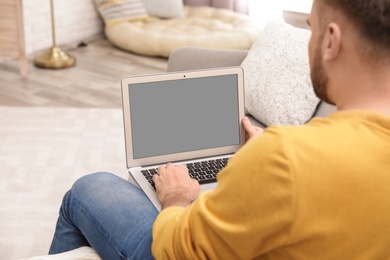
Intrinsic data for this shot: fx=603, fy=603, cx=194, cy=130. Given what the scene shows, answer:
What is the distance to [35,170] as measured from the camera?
261 centimetres

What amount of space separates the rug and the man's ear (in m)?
1.47

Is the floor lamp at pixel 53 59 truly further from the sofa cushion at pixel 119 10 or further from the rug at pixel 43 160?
the rug at pixel 43 160

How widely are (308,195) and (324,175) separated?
37 millimetres

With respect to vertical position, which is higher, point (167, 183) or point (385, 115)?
point (385, 115)

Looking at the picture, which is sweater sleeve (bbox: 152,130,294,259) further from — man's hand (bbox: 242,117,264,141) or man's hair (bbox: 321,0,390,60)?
man's hand (bbox: 242,117,264,141)

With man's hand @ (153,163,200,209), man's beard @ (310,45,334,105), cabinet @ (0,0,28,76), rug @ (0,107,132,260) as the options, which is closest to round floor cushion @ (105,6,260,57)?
cabinet @ (0,0,28,76)

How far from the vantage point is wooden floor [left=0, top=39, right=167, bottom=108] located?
3449mm

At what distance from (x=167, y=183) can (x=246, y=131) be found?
1.22 ft

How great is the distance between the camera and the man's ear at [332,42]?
88cm

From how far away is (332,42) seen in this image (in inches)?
35.2

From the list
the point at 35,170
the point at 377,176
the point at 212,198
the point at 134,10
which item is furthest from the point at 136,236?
the point at 134,10

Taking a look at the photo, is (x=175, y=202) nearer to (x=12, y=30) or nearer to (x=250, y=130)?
(x=250, y=130)

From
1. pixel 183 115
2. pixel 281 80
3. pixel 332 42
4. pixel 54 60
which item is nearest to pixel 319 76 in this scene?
pixel 332 42

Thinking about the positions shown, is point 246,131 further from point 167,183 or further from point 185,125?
point 167,183
